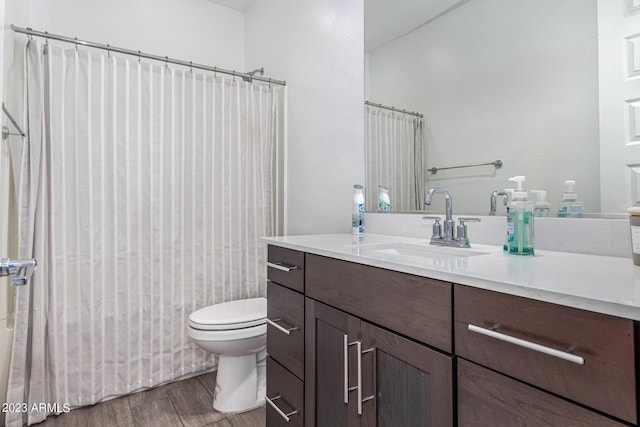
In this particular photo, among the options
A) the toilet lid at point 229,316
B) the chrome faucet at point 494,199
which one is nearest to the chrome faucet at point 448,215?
the chrome faucet at point 494,199

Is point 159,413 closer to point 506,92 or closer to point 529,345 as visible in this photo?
point 529,345

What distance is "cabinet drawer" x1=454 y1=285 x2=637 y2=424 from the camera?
1.62 ft

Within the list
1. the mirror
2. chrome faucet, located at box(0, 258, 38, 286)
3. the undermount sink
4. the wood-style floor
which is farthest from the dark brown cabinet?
chrome faucet, located at box(0, 258, 38, 286)

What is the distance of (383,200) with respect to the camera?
172cm

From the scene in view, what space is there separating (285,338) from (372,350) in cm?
48

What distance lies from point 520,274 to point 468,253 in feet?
1.41

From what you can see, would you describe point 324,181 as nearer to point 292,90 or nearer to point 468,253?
point 292,90

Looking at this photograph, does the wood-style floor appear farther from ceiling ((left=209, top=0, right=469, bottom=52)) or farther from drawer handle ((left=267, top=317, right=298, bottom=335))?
ceiling ((left=209, top=0, right=469, bottom=52))

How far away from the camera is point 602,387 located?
1.67 feet

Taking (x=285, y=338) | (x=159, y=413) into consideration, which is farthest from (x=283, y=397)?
(x=159, y=413)

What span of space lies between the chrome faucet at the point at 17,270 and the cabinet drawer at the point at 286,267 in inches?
29.4

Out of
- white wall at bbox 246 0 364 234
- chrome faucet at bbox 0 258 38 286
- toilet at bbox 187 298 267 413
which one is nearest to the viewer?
chrome faucet at bbox 0 258 38 286

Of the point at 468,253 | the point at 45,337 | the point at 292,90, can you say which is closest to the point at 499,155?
the point at 468,253

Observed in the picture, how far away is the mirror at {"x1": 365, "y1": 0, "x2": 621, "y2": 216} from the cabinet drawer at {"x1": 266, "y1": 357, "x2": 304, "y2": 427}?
0.92 m
